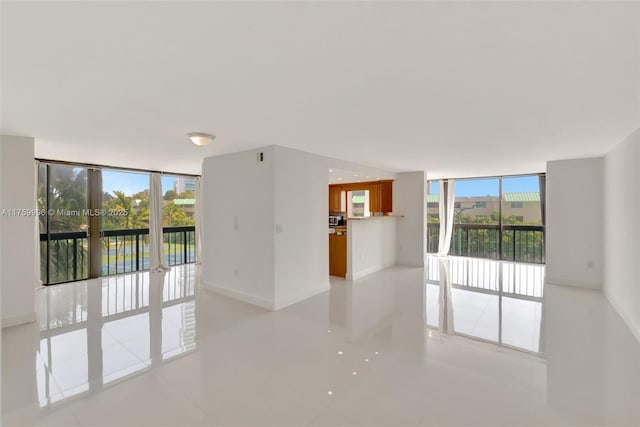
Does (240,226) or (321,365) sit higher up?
(240,226)

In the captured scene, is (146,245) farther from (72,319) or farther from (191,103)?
Answer: (191,103)

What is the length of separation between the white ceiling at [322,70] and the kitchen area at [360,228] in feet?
8.97

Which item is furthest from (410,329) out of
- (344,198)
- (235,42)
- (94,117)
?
(344,198)

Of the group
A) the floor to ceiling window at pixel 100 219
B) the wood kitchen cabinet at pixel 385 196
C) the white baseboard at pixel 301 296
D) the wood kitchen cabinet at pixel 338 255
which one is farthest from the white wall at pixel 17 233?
the wood kitchen cabinet at pixel 385 196

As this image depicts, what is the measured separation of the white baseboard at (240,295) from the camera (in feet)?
13.1

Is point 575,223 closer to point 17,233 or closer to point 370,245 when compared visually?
point 370,245

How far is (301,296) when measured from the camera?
432cm

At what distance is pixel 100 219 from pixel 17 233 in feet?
7.62

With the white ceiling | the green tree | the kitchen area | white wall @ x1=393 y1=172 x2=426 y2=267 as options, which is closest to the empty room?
the white ceiling

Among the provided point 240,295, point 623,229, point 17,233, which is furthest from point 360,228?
point 17,233

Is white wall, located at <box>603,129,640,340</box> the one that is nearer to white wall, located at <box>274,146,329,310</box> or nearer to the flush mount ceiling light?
white wall, located at <box>274,146,329,310</box>

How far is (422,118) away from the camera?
275 cm

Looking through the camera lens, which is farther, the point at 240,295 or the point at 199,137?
the point at 240,295

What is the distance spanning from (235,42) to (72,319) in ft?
13.6
